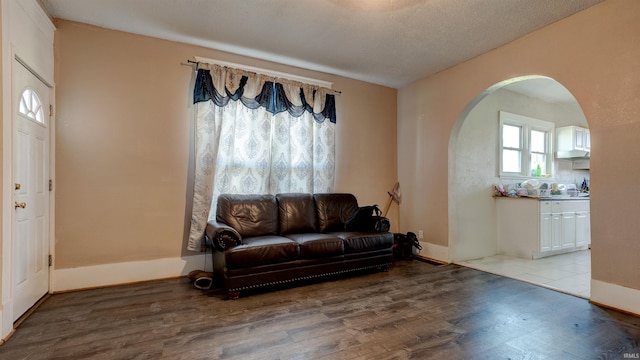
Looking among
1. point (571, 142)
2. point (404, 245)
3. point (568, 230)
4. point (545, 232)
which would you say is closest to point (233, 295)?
point (404, 245)

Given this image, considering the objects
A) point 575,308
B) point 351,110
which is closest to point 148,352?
point 575,308

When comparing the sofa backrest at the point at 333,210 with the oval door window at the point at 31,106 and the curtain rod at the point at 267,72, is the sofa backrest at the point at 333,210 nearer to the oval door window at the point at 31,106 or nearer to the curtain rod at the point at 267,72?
the curtain rod at the point at 267,72

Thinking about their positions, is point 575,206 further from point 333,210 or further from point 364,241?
point 333,210

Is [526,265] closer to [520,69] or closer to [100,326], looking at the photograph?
[520,69]

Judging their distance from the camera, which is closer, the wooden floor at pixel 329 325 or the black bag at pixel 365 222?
the wooden floor at pixel 329 325

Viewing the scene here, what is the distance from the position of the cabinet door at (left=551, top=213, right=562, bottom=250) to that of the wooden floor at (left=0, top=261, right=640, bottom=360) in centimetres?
180

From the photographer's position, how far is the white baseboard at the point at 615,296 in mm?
2371

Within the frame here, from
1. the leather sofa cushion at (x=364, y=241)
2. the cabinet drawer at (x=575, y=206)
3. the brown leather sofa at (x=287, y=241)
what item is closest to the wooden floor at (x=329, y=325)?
the brown leather sofa at (x=287, y=241)

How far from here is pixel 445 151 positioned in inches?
160

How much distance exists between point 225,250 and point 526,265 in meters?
3.88

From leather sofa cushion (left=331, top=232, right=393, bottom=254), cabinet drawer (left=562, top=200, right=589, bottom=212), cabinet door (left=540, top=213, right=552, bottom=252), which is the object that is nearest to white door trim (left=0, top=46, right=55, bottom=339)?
leather sofa cushion (left=331, top=232, right=393, bottom=254)

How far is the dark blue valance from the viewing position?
3395 millimetres

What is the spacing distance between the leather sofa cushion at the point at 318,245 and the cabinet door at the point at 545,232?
10.1 ft

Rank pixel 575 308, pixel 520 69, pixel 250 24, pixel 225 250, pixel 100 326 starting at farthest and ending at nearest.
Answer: pixel 520 69 < pixel 250 24 < pixel 225 250 < pixel 575 308 < pixel 100 326
